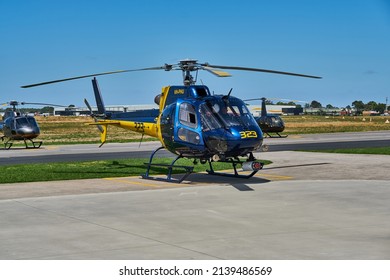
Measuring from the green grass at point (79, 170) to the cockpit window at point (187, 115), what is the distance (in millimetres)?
3902

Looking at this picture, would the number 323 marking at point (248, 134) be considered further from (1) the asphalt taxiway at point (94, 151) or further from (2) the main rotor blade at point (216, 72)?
(1) the asphalt taxiway at point (94, 151)

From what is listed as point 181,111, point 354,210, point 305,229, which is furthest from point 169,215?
point 181,111

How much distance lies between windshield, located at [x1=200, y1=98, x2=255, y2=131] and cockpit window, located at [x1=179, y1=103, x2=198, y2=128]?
0.36m

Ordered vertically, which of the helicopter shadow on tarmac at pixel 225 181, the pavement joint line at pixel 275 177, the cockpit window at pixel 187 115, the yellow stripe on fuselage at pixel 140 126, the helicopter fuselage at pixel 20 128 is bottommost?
the helicopter shadow on tarmac at pixel 225 181

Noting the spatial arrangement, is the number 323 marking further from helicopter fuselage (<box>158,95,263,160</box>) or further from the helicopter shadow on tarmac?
the helicopter shadow on tarmac

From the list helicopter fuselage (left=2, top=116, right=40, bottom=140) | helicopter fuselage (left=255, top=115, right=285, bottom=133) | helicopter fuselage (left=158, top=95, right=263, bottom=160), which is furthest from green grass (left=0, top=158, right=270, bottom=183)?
helicopter fuselage (left=255, top=115, right=285, bottom=133)

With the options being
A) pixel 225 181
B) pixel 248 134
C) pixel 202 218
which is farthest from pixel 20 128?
pixel 202 218

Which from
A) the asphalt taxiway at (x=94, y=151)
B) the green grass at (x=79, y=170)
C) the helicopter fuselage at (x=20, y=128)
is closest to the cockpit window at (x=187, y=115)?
the green grass at (x=79, y=170)

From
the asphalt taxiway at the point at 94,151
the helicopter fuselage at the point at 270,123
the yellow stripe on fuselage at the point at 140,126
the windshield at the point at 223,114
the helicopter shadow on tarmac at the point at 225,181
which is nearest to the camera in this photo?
the windshield at the point at 223,114

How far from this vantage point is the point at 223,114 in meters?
17.3

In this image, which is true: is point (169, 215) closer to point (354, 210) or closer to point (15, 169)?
point (354, 210)

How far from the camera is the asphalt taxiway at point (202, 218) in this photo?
30.6 ft

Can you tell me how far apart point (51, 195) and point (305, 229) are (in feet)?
24.9

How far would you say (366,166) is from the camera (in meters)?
22.6
